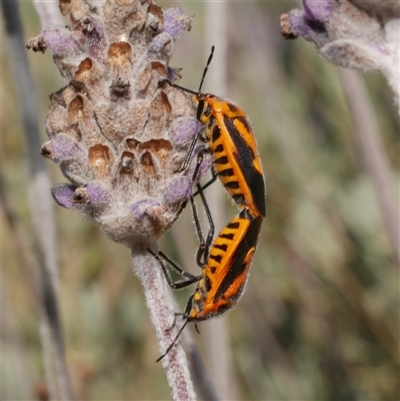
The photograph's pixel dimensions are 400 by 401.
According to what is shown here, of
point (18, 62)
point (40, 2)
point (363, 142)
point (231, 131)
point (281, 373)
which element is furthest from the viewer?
point (281, 373)

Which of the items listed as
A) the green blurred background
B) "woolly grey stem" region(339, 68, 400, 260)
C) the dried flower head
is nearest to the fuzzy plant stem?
the dried flower head

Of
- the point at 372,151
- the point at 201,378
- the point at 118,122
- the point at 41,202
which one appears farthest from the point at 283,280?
the point at 118,122

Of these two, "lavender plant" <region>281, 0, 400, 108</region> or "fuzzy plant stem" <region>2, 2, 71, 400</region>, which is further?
"fuzzy plant stem" <region>2, 2, 71, 400</region>

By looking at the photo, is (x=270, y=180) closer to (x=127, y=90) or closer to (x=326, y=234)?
(x=326, y=234)

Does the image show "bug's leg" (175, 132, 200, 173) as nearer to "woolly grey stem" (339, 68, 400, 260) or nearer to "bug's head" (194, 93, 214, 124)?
"bug's head" (194, 93, 214, 124)

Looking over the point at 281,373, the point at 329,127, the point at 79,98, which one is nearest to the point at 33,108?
the point at 79,98

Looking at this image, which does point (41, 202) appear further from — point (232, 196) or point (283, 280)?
point (283, 280)
